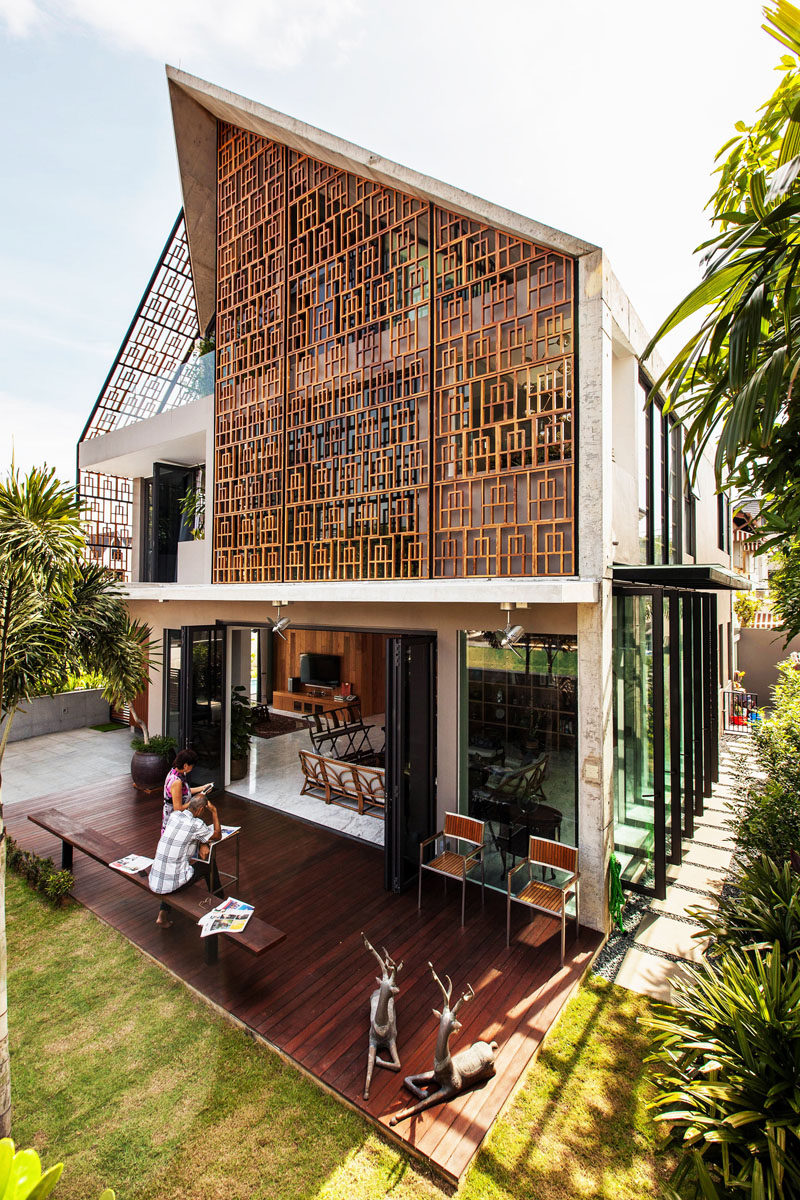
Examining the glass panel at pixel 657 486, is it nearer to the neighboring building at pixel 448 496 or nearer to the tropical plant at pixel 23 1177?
the neighboring building at pixel 448 496

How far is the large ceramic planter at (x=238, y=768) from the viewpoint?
10.7m

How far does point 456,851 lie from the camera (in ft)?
23.3

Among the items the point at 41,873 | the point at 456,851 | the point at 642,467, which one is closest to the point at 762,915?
the point at 456,851

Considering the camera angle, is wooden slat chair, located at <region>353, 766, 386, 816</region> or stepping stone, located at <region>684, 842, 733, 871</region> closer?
stepping stone, located at <region>684, 842, 733, 871</region>

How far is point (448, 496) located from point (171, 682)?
24.2ft

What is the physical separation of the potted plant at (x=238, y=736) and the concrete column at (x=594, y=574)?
6.98 meters

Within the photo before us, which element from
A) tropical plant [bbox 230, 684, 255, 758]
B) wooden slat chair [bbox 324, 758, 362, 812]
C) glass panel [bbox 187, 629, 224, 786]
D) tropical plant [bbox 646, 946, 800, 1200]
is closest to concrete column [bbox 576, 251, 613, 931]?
tropical plant [bbox 646, 946, 800, 1200]

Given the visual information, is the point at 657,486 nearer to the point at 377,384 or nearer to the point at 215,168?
the point at 377,384

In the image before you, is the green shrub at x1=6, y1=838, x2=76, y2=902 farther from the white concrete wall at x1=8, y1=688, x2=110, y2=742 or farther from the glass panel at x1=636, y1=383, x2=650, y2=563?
the glass panel at x1=636, y1=383, x2=650, y2=563

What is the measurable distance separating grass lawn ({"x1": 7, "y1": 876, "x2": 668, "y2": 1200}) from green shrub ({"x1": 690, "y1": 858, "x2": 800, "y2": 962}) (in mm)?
1069

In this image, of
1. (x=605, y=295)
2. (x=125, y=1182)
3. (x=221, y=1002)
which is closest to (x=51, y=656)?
(x=221, y=1002)

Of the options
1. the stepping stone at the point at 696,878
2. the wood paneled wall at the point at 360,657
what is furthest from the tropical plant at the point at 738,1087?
the wood paneled wall at the point at 360,657

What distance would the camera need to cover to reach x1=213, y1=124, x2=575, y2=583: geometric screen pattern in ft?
20.2

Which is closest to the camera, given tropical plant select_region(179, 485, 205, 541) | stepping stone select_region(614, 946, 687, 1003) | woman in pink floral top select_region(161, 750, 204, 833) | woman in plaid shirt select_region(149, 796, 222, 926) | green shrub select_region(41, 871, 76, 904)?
stepping stone select_region(614, 946, 687, 1003)
